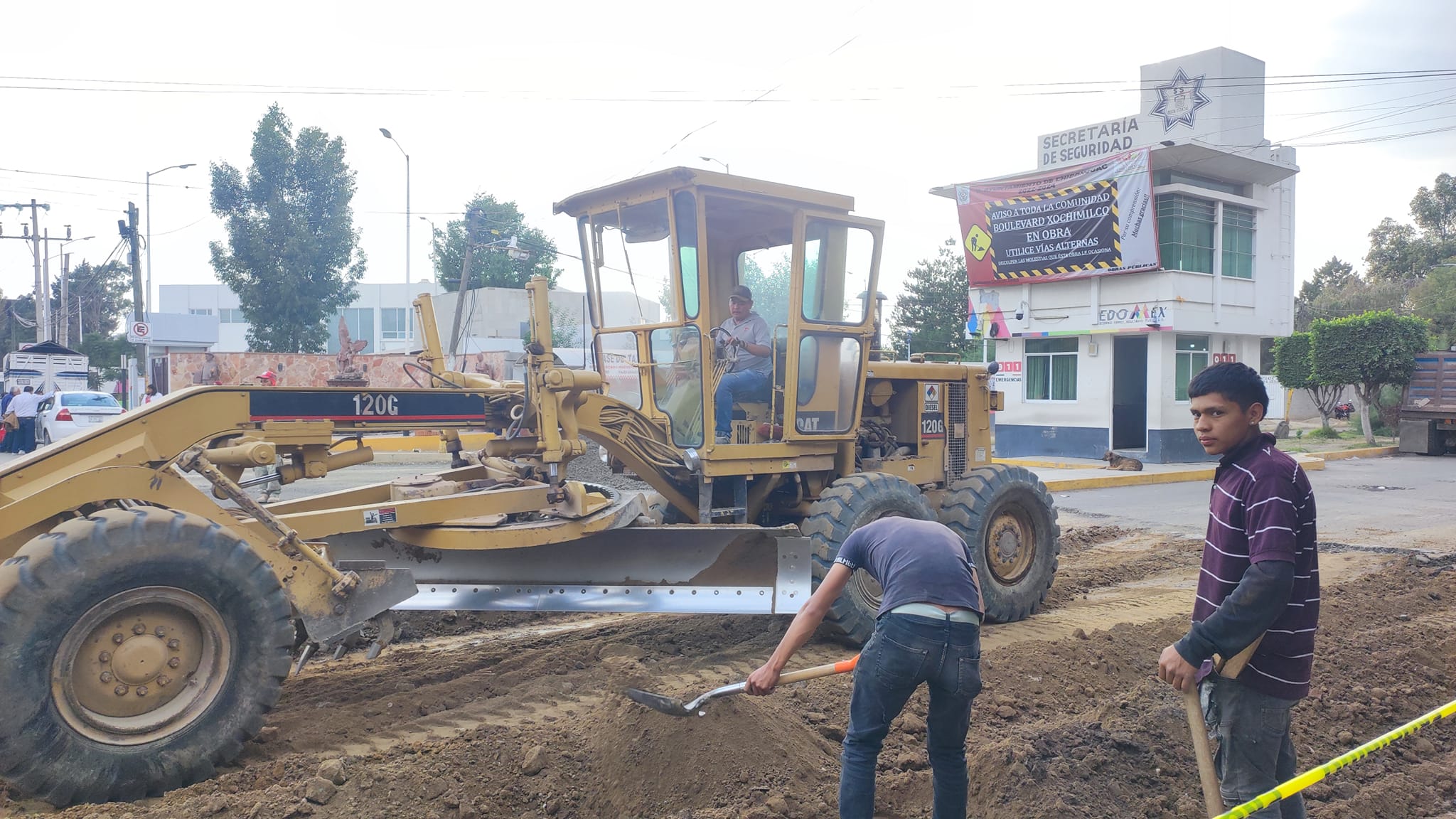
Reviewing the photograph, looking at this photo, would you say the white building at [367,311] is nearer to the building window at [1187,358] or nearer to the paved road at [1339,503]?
the paved road at [1339,503]

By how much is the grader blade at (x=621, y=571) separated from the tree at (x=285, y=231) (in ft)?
91.0

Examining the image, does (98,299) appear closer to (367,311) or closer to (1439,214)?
(367,311)

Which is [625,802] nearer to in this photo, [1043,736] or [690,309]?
[1043,736]

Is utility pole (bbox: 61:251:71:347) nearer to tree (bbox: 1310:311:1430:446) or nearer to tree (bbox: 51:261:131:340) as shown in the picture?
tree (bbox: 51:261:131:340)

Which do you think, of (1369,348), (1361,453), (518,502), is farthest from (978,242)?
(518,502)

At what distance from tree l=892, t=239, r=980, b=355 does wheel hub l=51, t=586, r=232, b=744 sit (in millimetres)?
31851

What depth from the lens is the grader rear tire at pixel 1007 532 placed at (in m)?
7.32

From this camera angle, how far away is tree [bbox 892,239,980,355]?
35.2 metres

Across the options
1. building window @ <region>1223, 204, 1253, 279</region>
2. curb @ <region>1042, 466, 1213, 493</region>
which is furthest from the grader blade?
building window @ <region>1223, 204, 1253, 279</region>

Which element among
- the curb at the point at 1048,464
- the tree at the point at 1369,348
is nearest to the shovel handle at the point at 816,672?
the curb at the point at 1048,464

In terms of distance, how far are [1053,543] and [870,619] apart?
2233 mm

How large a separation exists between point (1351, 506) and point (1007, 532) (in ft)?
29.3

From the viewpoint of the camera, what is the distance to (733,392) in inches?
267

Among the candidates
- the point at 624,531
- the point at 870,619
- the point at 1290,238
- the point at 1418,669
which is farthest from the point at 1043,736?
the point at 1290,238
